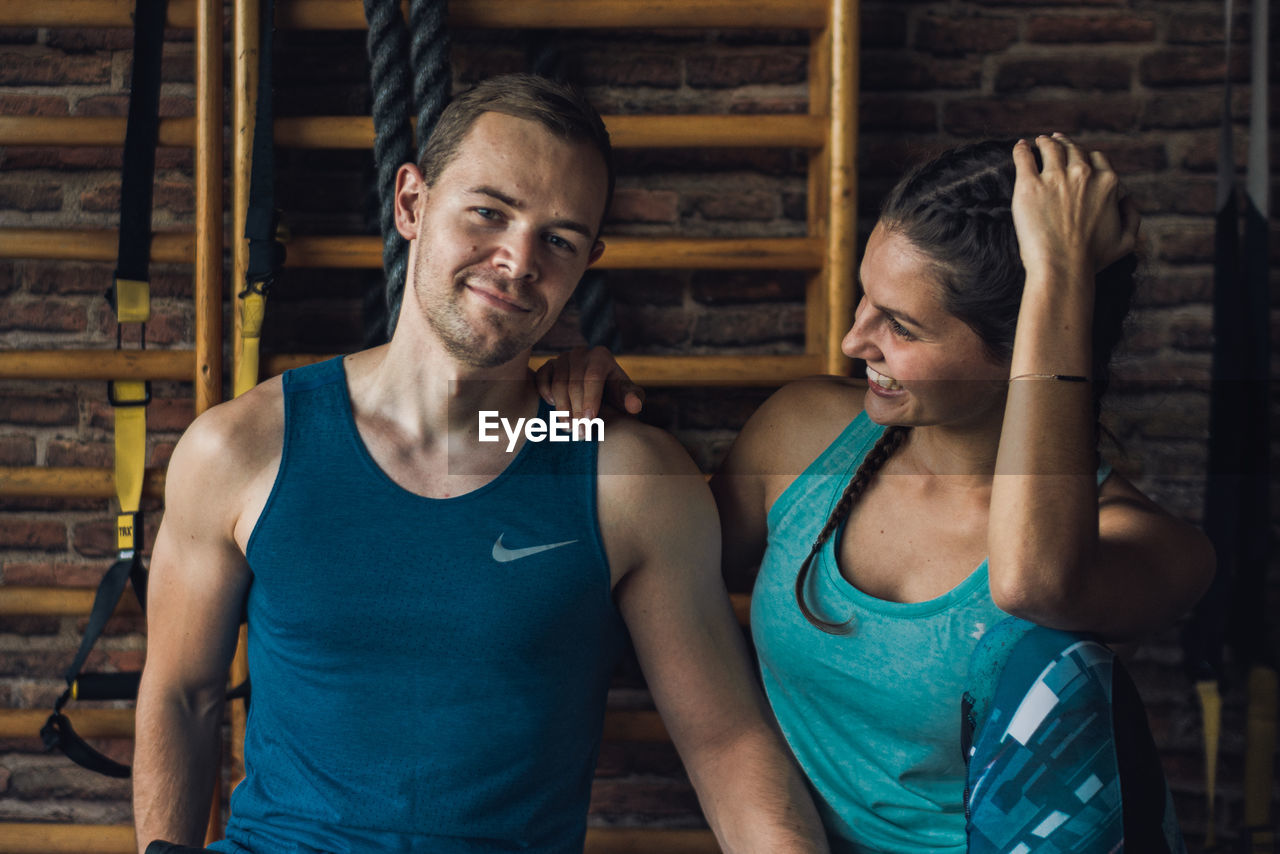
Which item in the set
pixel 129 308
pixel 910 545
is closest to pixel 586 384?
pixel 910 545

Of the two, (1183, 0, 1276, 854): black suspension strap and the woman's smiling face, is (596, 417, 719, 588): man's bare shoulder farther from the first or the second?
(1183, 0, 1276, 854): black suspension strap

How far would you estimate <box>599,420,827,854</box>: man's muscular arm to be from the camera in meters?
1.06

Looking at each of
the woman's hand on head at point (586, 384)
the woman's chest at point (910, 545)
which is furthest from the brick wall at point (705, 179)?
the woman's chest at point (910, 545)

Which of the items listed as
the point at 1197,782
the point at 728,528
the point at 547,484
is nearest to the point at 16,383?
the point at 547,484

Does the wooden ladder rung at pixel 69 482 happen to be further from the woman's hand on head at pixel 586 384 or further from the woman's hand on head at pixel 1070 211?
the woman's hand on head at pixel 1070 211

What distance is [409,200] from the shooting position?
1079 mm

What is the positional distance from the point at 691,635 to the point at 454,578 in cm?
29

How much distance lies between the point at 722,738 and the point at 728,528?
262 millimetres

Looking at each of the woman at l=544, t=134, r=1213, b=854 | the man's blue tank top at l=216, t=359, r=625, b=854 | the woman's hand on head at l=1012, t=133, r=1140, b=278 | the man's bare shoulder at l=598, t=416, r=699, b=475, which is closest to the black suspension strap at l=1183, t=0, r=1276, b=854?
the woman at l=544, t=134, r=1213, b=854

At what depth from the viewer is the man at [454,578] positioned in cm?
100

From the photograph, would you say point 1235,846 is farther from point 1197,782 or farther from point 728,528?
point 728,528

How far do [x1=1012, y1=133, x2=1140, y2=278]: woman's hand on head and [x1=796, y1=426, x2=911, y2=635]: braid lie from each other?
0.28 meters

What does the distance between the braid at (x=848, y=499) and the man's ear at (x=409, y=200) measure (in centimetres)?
60

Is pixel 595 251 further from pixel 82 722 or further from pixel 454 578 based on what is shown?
pixel 82 722
